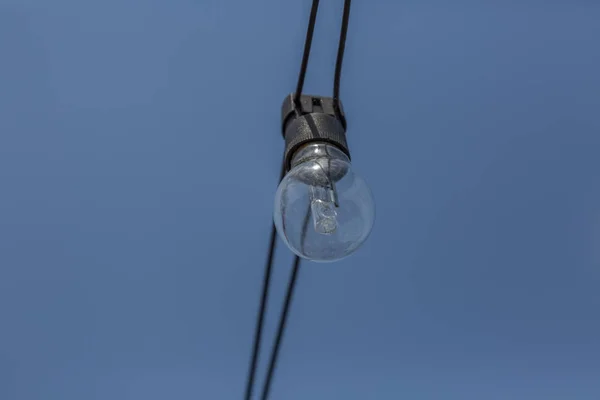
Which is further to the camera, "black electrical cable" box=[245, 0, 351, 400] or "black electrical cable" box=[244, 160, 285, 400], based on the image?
"black electrical cable" box=[244, 160, 285, 400]

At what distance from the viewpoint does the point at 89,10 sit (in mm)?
1589

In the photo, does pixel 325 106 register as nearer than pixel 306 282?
Yes

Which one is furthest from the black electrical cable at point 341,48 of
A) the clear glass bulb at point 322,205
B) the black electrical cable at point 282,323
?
the black electrical cable at point 282,323

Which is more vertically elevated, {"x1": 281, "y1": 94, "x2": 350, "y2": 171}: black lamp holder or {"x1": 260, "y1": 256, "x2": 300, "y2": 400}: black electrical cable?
{"x1": 281, "y1": 94, "x2": 350, "y2": 171}: black lamp holder

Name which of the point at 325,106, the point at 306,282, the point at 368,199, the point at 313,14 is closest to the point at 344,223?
the point at 368,199

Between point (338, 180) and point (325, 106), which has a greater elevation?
point (325, 106)

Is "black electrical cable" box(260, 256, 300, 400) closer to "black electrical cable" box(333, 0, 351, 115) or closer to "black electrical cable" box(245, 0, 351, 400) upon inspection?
"black electrical cable" box(245, 0, 351, 400)

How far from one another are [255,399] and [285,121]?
2.70 feet

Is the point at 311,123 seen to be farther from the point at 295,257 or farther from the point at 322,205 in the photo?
the point at 295,257

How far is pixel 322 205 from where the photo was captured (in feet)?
2.60

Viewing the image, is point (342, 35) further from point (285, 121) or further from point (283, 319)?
point (283, 319)

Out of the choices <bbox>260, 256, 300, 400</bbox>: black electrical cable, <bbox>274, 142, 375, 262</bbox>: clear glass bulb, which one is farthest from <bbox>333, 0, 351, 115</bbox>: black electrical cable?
<bbox>260, 256, 300, 400</bbox>: black electrical cable

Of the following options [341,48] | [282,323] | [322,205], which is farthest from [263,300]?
[341,48]

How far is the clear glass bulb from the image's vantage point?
77cm
